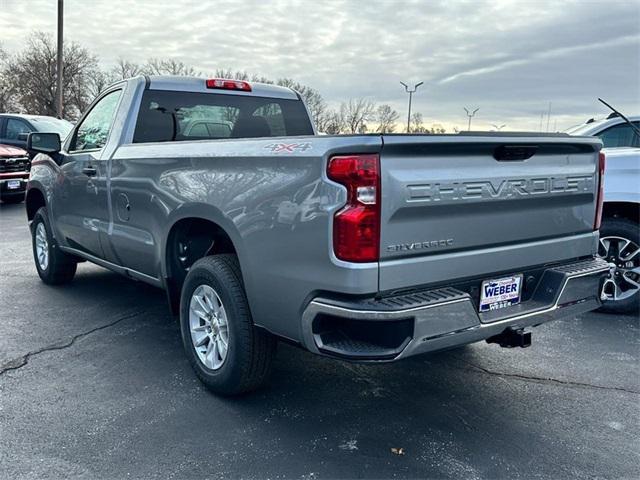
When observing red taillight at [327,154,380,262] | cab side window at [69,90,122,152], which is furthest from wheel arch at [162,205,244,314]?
cab side window at [69,90,122,152]

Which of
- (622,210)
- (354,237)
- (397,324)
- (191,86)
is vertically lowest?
(397,324)

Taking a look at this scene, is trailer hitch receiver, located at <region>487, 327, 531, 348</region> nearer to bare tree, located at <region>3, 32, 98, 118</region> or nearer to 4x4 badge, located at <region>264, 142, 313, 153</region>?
4x4 badge, located at <region>264, 142, 313, 153</region>

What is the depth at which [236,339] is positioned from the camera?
3.12 meters

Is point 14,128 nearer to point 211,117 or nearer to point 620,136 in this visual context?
point 211,117

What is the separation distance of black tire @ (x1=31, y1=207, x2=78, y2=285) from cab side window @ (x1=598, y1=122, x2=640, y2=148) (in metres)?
5.67

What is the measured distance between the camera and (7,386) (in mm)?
3535

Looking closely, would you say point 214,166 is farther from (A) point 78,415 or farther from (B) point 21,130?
(B) point 21,130

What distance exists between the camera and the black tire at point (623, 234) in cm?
508

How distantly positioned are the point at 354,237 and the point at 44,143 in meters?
3.94

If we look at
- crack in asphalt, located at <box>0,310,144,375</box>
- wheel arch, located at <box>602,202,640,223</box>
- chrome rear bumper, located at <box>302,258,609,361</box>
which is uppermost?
wheel arch, located at <box>602,202,640,223</box>

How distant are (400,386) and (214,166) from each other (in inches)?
70.9

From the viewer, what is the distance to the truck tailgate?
254 centimetres

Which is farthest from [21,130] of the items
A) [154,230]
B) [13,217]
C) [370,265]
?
[370,265]

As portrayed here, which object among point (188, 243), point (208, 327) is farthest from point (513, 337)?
point (188, 243)
